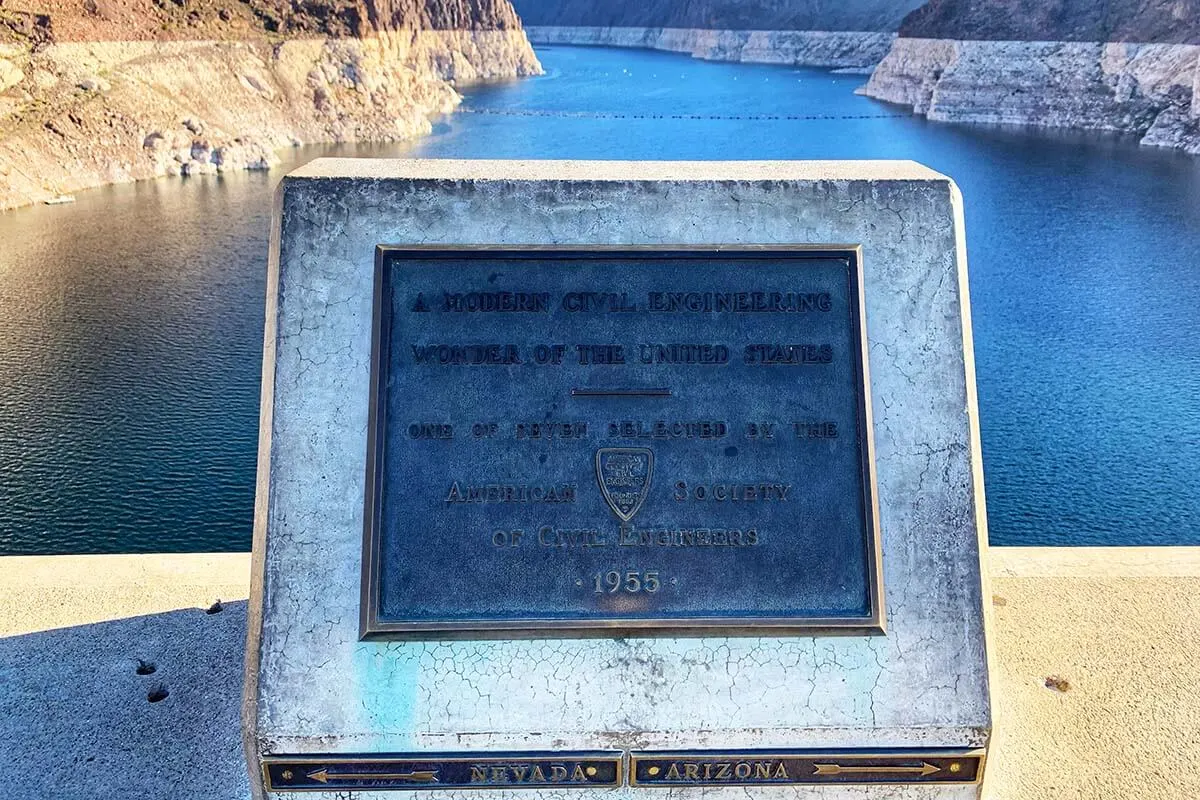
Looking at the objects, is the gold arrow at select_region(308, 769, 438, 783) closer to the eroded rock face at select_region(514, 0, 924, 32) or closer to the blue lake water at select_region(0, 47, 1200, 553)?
the blue lake water at select_region(0, 47, 1200, 553)

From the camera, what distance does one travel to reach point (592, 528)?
205 inches

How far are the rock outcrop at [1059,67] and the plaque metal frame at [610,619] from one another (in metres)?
48.4

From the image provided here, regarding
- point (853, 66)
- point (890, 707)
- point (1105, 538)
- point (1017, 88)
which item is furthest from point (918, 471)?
point (853, 66)

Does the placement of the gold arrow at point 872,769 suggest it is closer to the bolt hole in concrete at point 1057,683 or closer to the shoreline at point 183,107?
the bolt hole in concrete at point 1057,683

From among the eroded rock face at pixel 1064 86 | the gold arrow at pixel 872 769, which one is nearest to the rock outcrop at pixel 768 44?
the eroded rock face at pixel 1064 86

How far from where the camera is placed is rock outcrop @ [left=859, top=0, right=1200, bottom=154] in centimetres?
5172

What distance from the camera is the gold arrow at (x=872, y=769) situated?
17.0 feet

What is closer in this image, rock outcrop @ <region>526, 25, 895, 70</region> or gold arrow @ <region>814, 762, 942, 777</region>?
gold arrow @ <region>814, 762, 942, 777</region>

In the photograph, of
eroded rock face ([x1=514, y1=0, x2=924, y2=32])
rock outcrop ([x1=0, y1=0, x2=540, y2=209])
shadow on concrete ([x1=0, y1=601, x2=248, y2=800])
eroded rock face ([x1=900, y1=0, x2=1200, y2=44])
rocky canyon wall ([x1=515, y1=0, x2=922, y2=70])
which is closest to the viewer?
shadow on concrete ([x1=0, y1=601, x2=248, y2=800])

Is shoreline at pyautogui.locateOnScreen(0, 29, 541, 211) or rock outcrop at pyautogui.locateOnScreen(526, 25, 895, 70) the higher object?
rock outcrop at pyautogui.locateOnScreen(526, 25, 895, 70)

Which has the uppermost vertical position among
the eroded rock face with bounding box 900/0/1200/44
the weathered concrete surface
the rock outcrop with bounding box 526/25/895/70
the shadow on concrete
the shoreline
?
the rock outcrop with bounding box 526/25/895/70

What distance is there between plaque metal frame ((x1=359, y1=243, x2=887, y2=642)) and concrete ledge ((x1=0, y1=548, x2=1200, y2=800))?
1.12 meters

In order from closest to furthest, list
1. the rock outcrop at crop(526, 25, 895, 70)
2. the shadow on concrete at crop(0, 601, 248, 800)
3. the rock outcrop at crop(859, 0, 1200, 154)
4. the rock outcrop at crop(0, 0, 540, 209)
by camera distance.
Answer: the shadow on concrete at crop(0, 601, 248, 800)
the rock outcrop at crop(0, 0, 540, 209)
the rock outcrop at crop(859, 0, 1200, 154)
the rock outcrop at crop(526, 25, 895, 70)

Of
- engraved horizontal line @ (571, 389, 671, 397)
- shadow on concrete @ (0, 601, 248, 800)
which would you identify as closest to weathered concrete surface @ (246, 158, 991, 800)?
engraved horizontal line @ (571, 389, 671, 397)
